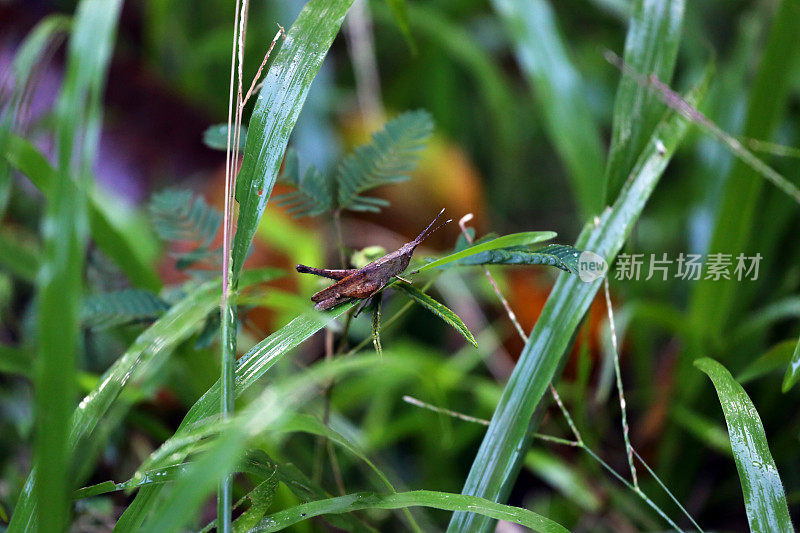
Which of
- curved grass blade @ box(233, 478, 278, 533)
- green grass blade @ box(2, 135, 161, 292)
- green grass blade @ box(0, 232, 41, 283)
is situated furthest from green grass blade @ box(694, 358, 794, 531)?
green grass blade @ box(0, 232, 41, 283)

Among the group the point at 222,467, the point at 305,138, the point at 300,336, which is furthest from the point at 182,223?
the point at 305,138

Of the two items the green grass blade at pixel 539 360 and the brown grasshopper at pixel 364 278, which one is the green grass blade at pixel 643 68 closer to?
the green grass blade at pixel 539 360

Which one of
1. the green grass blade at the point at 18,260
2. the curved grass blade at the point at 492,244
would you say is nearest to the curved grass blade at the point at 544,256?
the curved grass blade at the point at 492,244

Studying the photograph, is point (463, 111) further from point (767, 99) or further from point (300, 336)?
point (300, 336)

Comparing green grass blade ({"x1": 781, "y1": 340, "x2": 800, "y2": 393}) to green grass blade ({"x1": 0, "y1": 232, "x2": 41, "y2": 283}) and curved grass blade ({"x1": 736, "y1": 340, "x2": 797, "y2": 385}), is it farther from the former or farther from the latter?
green grass blade ({"x1": 0, "y1": 232, "x2": 41, "y2": 283})

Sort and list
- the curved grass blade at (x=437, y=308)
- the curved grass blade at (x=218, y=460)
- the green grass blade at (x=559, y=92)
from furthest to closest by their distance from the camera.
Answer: the green grass blade at (x=559, y=92) → the curved grass blade at (x=437, y=308) → the curved grass blade at (x=218, y=460)

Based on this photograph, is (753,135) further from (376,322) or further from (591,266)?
(376,322)
